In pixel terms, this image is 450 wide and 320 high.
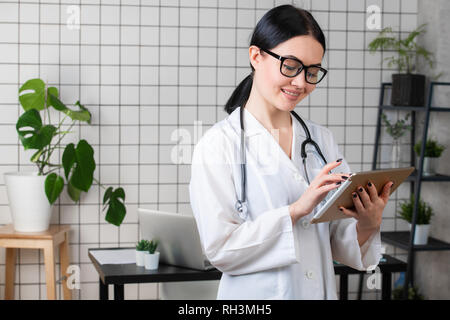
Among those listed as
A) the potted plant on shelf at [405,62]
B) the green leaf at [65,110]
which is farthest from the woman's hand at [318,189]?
the potted plant on shelf at [405,62]

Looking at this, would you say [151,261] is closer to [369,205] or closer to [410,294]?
[369,205]

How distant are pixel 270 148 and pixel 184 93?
7.27ft

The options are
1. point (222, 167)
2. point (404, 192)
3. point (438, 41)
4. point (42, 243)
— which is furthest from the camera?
point (404, 192)

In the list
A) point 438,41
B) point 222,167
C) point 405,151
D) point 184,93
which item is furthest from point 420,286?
point 222,167

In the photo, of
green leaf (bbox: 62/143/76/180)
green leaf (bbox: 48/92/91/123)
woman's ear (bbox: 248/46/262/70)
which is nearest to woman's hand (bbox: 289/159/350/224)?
woman's ear (bbox: 248/46/262/70)

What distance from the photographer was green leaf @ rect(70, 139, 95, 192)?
3113 mm

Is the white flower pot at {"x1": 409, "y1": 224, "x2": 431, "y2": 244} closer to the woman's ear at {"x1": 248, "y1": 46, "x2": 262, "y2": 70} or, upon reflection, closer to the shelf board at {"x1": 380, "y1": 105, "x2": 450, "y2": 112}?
the shelf board at {"x1": 380, "y1": 105, "x2": 450, "y2": 112}

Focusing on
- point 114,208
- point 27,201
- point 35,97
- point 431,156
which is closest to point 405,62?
point 431,156

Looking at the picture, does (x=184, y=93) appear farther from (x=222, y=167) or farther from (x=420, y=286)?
(x=222, y=167)

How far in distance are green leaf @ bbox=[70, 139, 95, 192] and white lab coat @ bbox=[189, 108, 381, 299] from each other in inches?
74.8

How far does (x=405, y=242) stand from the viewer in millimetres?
3359

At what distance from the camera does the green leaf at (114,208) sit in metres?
3.25

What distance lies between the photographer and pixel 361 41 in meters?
3.62

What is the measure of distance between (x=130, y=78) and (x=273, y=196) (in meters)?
2.32
